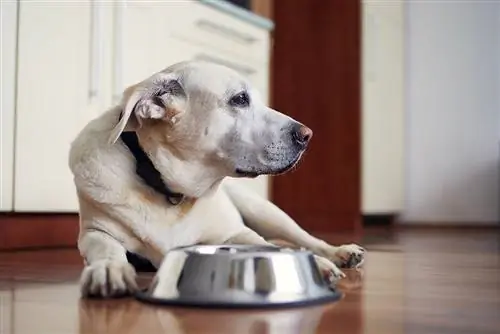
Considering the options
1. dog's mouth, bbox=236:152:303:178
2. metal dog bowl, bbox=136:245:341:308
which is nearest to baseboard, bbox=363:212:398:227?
dog's mouth, bbox=236:152:303:178

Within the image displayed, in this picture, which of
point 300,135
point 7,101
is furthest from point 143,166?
point 7,101

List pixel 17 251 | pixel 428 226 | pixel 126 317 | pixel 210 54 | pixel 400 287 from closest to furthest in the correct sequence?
pixel 126 317, pixel 400 287, pixel 17 251, pixel 210 54, pixel 428 226

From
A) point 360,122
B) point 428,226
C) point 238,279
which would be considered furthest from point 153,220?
point 428,226

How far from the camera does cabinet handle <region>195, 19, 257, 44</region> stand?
9.49 feet

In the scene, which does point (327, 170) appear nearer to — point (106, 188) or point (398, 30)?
point (398, 30)

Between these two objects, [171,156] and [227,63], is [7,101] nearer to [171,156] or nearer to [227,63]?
[171,156]

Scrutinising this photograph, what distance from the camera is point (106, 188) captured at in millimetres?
1476

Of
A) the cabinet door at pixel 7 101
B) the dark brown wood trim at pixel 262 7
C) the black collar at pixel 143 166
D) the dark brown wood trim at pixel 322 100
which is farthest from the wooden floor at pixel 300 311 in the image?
the dark brown wood trim at pixel 322 100

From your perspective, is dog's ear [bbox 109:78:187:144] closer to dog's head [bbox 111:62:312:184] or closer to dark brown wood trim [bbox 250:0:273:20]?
dog's head [bbox 111:62:312:184]

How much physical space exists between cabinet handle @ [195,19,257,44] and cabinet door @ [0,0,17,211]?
2.60 ft

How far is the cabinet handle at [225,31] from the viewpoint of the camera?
114 inches

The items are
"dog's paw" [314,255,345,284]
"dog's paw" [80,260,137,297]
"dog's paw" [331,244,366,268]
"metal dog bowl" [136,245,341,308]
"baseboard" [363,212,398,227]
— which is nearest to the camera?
"metal dog bowl" [136,245,341,308]

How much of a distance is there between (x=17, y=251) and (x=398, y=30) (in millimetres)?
3495

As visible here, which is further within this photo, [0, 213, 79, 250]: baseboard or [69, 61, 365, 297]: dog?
[0, 213, 79, 250]: baseboard
